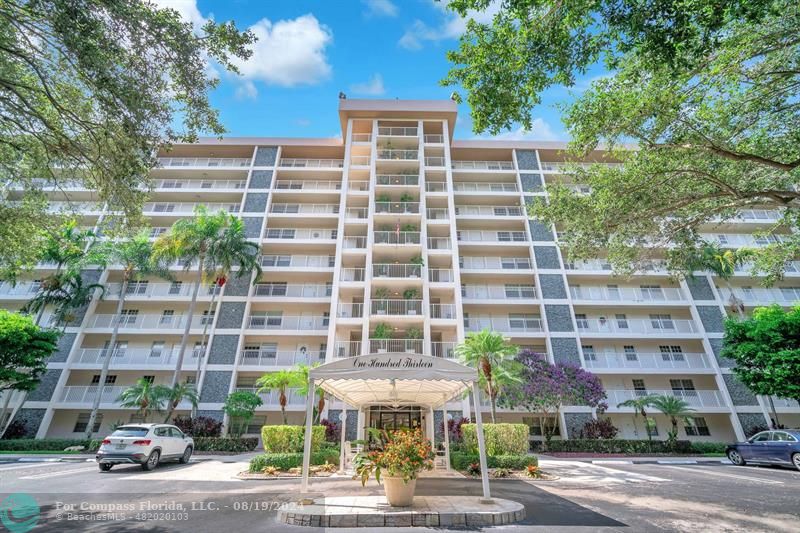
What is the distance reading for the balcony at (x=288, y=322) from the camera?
26.7 metres

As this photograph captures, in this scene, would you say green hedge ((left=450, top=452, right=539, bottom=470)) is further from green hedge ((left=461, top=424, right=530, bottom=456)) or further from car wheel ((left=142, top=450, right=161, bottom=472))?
car wheel ((left=142, top=450, right=161, bottom=472))

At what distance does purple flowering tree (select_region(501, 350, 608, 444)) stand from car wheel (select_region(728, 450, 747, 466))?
568cm

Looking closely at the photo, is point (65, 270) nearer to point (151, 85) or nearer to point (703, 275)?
point (151, 85)

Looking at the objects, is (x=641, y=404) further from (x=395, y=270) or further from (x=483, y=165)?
(x=483, y=165)

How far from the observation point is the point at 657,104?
29.9ft

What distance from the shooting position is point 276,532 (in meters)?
6.07

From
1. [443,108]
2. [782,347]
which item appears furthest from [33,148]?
[782,347]

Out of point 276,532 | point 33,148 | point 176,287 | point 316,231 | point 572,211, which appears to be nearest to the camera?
point 276,532

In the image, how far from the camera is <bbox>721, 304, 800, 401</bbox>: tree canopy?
18578 millimetres

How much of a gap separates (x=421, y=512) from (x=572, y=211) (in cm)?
1072

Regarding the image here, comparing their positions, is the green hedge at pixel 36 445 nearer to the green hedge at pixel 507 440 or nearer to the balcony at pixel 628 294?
the green hedge at pixel 507 440

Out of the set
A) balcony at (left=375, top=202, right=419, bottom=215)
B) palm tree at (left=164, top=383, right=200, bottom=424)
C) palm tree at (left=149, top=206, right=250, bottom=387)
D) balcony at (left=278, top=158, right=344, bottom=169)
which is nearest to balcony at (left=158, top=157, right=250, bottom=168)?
balcony at (left=278, top=158, right=344, bottom=169)

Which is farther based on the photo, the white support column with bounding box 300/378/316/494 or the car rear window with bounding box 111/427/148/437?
the car rear window with bounding box 111/427/148/437

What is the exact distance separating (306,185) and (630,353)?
3009 cm
